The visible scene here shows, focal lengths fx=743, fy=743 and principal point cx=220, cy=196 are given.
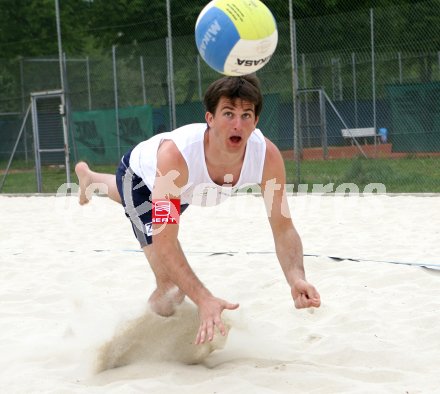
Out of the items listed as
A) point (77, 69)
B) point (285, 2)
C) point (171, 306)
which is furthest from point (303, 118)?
point (171, 306)

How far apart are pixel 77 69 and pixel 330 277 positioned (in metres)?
13.7

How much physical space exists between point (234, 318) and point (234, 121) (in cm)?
108

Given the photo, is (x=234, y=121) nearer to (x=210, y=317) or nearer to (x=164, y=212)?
(x=164, y=212)

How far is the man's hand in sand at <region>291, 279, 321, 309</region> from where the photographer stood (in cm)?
283

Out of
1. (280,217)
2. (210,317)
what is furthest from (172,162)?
(210,317)

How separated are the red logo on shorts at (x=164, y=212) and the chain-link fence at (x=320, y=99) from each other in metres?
7.40

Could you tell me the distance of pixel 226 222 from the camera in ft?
24.2

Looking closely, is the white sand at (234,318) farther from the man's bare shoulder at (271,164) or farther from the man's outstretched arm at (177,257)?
the man's bare shoulder at (271,164)

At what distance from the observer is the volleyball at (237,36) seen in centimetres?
316

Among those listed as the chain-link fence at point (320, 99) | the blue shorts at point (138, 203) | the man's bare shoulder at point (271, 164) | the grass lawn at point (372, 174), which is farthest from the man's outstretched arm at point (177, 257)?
the chain-link fence at point (320, 99)

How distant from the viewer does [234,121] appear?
2881mm

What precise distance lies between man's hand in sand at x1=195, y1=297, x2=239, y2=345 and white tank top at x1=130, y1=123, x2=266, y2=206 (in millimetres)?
606

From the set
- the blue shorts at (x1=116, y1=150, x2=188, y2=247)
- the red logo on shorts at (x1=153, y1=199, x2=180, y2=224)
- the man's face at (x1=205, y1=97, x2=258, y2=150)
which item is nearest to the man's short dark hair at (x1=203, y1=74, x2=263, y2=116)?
the man's face at (x1=205, y1=97, x2=258, y2=150)

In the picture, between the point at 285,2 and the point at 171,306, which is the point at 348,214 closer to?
the point at 171,306
